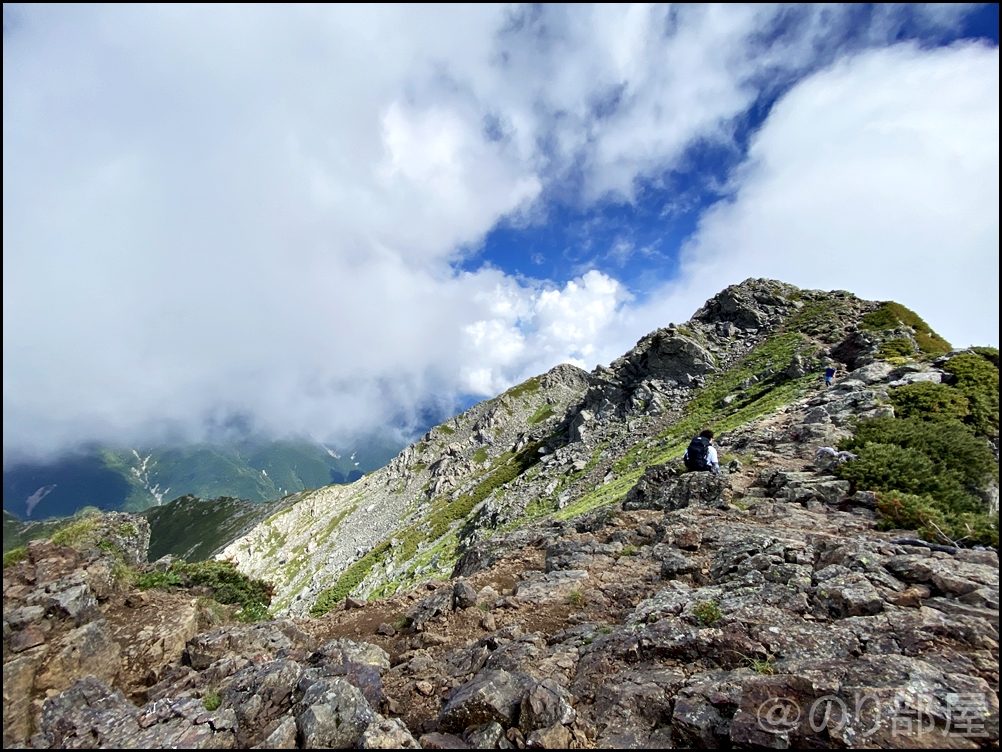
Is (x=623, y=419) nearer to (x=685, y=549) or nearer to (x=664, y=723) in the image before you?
(x=685, y=549)

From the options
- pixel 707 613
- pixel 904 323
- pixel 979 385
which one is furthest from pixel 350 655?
pixel 904 323

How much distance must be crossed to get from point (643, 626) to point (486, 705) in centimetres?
395

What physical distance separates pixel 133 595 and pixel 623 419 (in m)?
48.7

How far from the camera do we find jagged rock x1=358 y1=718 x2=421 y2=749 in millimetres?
6461

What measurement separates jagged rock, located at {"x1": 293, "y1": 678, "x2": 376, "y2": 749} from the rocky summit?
38mm

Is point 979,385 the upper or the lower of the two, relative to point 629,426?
lower

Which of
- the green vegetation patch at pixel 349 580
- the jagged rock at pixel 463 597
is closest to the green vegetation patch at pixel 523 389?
the green vegetation patch at pixel 349 580

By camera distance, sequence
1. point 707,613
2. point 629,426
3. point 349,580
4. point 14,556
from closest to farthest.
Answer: point 707,613
point 14,556
point 629,426
point 349,580

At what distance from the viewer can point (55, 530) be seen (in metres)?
12.0

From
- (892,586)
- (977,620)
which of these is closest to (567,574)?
(892,586)

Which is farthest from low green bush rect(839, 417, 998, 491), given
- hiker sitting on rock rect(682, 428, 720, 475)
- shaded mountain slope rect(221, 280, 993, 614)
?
hiker sitting on rock rect(682, 428, 720, 475)

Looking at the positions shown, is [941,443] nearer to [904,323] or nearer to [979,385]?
[979,385]

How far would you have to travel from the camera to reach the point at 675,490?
1916cm

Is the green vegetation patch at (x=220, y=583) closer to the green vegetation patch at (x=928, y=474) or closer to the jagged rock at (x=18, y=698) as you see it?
the jagged rock at (x=18, y=698)
